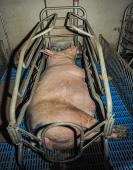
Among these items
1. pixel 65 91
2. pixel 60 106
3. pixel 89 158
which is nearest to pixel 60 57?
pixel 65 91

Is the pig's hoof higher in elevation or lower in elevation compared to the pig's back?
lower

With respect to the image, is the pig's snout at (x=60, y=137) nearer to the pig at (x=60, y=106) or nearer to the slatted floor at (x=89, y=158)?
the pig at (x=60, y=106)

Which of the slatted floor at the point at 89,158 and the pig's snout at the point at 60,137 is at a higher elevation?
the pig's snout at the point at 60,137

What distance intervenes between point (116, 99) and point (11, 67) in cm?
284

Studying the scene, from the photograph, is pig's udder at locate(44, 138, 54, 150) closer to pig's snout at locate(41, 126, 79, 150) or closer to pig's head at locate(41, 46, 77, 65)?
pig's snout at locate(41, 126, 79, 150)

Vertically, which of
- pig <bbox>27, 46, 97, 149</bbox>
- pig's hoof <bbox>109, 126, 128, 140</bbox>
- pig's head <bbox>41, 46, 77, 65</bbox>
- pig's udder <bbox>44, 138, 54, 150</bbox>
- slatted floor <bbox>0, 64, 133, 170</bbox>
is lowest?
slatted floor <bbox>0, 64, 133, 170</bbox>

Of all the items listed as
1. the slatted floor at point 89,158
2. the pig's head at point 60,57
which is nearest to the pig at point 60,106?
the slatted floor at point 89,158

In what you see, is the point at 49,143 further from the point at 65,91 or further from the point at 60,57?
the point at 60,57

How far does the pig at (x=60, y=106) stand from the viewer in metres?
2.05

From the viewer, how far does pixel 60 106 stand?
215 cm

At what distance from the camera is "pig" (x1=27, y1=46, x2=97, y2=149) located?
2.05m

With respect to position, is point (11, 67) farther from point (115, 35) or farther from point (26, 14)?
point (115, 35)

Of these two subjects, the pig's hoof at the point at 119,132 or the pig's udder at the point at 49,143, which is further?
the pig's hoof at the point at 119,132

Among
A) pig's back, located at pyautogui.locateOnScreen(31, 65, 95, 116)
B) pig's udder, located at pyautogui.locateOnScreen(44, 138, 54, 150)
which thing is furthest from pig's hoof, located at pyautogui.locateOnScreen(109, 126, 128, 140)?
pig's udder, located at pyautogui.locateOnScreen(44, 138, 54, 150)
